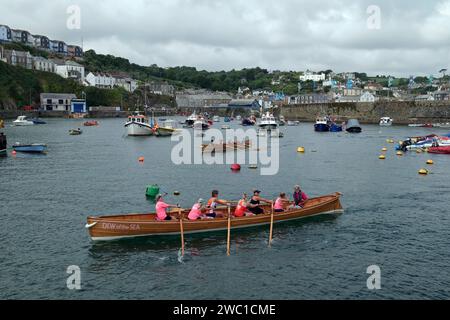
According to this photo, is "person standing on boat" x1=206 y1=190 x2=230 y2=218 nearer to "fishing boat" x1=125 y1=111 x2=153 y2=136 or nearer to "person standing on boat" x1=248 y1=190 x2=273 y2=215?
"person standing on boat" x1=248 y1=190 x2=273 y2=215

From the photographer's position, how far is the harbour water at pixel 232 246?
845 inches

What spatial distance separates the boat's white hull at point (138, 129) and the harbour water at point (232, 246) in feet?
173

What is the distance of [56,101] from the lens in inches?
7697

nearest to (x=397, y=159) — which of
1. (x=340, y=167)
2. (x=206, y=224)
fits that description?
(x=340, y=167)

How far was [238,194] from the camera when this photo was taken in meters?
41.2

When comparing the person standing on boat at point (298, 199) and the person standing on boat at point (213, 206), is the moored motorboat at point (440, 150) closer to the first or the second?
the person standing on boat at point (298, 199)

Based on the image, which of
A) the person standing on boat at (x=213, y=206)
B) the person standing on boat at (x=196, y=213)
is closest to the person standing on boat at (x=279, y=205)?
the person standing on boat at (x=213, y=206)

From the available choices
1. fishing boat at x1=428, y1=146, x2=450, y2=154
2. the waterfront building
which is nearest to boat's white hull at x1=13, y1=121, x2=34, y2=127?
the waterfront building

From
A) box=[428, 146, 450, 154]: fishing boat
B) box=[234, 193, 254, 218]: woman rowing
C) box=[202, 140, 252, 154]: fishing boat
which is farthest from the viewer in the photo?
box=[202, 140, 252, 154]: fishing boat

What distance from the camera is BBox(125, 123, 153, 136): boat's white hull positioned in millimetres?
105250

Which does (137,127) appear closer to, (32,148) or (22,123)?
(32,148)

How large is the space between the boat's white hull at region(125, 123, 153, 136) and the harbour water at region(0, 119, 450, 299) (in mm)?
52840

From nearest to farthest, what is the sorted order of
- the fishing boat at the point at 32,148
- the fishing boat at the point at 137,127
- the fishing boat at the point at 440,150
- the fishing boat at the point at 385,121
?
the fishing boat at the point at 32,148
the fishing boat at the point at 440,150
the fishing boat at the point at 137,127
the fishing boat at the point at 385,121
